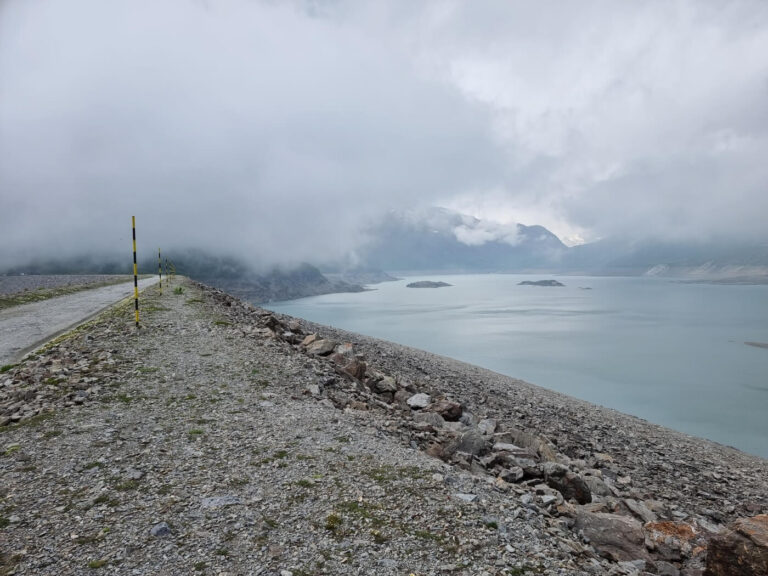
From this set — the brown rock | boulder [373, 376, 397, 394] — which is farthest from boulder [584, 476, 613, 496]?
boulder [373, 376, 397, 394]

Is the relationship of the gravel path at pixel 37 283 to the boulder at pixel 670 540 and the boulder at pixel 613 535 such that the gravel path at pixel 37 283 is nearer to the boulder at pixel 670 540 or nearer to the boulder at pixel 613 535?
the boulder at pixel 613 535

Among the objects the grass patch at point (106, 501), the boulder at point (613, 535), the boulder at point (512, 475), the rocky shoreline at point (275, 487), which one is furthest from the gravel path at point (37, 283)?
the boulder at point (613, 535)

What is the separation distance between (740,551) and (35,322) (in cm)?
1982

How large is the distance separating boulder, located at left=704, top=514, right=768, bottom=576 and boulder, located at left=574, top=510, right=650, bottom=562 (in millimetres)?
739

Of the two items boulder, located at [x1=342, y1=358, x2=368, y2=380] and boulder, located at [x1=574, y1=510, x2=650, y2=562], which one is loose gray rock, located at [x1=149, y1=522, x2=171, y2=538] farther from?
boulder, located at [x1=342, y1=358, x2=368, y2=380]

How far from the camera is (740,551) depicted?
4.73m

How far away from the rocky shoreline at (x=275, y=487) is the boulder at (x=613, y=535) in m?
0.02

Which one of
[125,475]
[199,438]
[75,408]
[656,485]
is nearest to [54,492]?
[125,475]

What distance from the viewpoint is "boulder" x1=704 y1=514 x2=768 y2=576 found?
4624 mm

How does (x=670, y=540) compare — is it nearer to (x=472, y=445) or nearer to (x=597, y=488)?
(x=597, y=488)

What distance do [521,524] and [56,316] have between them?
63.1 ft

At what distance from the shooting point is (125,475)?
17.9 ft

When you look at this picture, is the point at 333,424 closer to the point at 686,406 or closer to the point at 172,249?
the point at 686,406

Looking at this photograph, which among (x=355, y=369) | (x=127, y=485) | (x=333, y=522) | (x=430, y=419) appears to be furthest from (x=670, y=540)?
(x=355, y=369)
